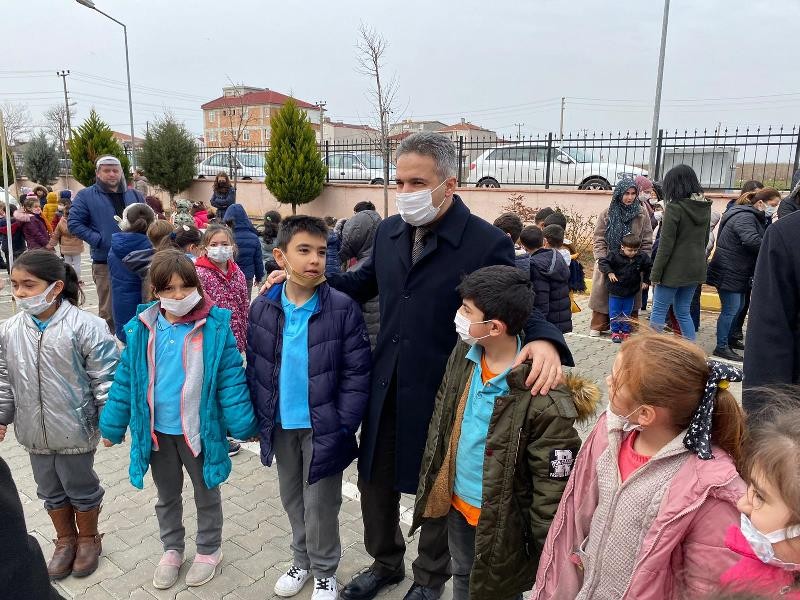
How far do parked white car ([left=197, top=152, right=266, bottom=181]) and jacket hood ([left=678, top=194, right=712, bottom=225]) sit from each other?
16.9 m

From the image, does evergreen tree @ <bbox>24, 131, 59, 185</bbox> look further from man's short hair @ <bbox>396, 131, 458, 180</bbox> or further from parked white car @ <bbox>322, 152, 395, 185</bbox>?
man's short hair @ <bbox>396, 131, 458, 180</bbox>

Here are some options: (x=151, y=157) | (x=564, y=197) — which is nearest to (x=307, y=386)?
(x=564, y=197)

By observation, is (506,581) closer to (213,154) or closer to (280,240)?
(280,240)

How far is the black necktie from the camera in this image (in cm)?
239

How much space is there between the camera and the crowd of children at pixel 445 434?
1.50 m

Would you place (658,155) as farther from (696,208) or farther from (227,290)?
(227,290)

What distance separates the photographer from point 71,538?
292 cm

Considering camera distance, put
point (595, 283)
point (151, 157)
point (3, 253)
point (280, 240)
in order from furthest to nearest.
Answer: point (151, 157) < point (3, 253) < point (595, 283) < point (280, 240)

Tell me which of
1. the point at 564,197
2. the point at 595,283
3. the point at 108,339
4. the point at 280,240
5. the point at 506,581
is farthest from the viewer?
the point at 564,197

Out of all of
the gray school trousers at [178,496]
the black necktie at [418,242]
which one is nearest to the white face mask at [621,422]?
the black necktie at [418,242]

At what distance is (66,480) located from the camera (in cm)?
277

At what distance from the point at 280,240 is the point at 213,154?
71.2 feet

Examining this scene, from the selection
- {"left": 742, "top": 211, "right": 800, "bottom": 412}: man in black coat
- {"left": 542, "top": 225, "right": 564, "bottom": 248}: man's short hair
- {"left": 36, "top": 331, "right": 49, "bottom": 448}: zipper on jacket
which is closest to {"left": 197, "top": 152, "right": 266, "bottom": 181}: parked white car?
{"left": 542, "top": 225, "right": 564, "bottom": 248}: man's short hair

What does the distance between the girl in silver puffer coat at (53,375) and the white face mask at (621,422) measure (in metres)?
2.26
